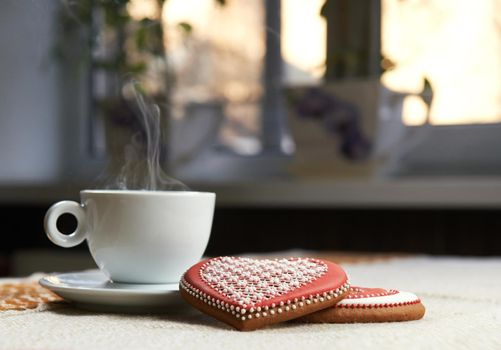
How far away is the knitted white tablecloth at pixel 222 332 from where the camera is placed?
16.9 inches

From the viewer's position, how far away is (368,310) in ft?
1.67

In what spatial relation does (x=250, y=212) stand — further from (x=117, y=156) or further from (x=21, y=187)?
(x=117, y=156)

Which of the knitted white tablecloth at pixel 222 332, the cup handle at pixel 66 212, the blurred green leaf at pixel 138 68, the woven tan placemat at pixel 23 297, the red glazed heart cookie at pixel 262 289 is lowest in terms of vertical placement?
the woven tan placemat at pixel 23 297

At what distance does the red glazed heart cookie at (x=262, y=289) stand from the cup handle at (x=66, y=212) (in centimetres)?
12

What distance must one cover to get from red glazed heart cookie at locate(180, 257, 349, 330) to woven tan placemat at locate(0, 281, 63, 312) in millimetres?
123

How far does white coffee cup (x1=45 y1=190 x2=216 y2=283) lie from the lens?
58 centimetres

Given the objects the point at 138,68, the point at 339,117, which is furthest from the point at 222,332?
the point at 138,68

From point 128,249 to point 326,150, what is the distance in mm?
1020

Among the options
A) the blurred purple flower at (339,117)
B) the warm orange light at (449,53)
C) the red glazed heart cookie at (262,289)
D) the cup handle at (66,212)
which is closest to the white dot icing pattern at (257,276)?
the red glazed heart cookie at (262,289)

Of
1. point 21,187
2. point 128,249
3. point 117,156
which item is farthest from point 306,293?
point 21,187

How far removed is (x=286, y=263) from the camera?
1.77 ft

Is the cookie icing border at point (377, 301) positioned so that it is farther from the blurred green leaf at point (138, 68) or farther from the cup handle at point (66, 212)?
the blurred green leaf at point (138, 68)

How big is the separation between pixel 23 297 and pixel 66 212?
73mm

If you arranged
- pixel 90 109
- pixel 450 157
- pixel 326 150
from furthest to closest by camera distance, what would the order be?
pixel 90 109 < pixel 450 157 < pixel 326 150
